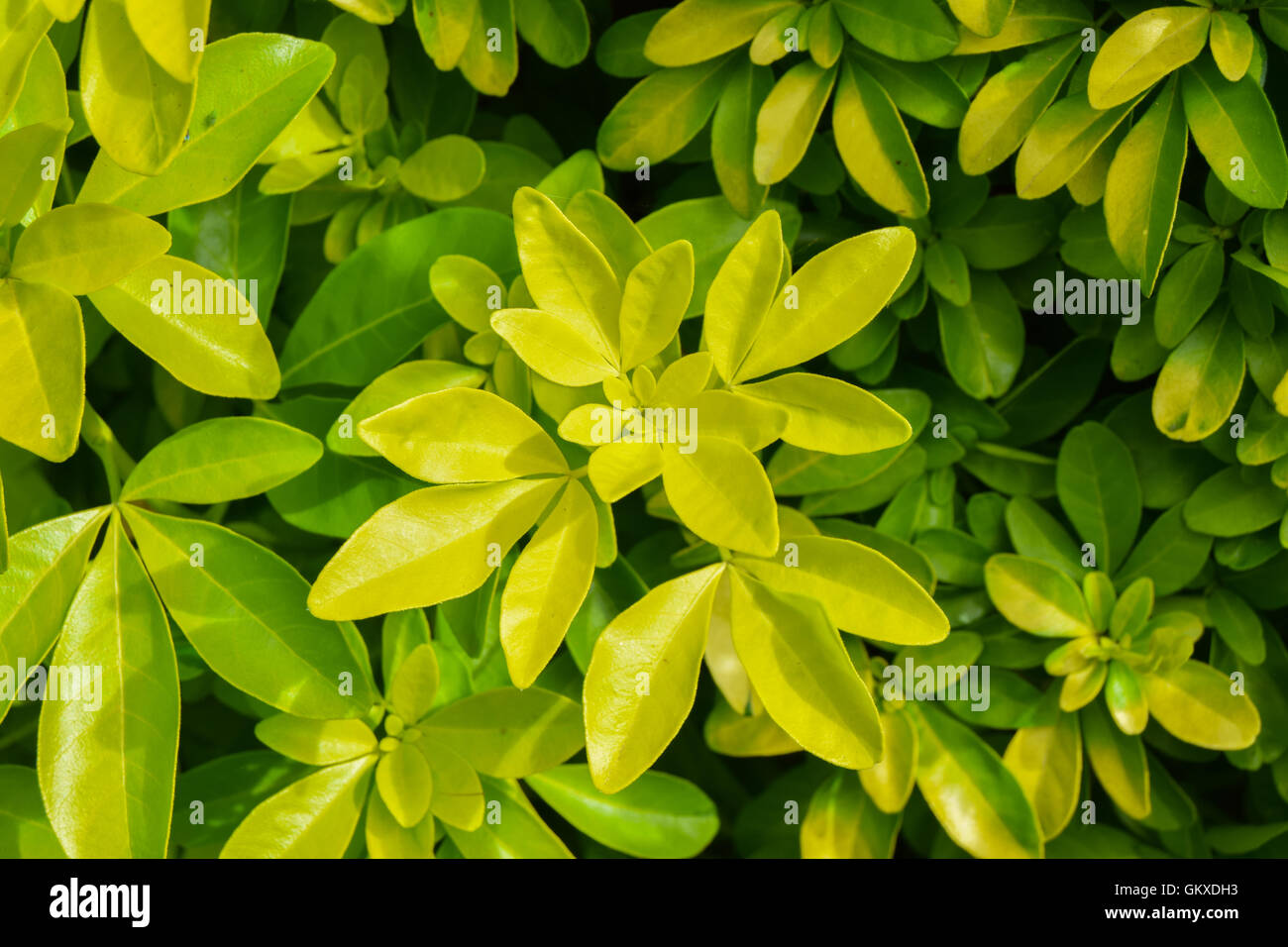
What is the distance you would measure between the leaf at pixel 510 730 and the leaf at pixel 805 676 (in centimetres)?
22

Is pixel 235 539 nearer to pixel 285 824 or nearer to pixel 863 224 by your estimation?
pixel 285 824

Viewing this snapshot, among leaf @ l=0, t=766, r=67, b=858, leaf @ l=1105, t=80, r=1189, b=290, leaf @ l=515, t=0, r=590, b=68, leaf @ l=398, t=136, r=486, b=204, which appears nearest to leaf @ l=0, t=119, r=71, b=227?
leaf @ l=398, t=136, r=486, b=204

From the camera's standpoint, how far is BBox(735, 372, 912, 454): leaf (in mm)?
797

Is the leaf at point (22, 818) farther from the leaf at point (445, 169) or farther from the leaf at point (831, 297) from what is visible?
the leaf at point (831, 297)

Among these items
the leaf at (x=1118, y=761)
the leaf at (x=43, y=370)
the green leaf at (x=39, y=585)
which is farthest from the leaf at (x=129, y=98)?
the leaf at (x=1118, y=761)

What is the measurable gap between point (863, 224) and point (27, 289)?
0.79m

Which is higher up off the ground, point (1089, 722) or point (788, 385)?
point (788, 385)

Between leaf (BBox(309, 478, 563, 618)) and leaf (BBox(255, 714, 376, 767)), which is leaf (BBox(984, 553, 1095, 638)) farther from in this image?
leaf (BBox(255, 714, 376, 767))

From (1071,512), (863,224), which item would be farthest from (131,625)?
(1071,512)

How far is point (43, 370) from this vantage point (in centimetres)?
77

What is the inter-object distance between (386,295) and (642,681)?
45cm

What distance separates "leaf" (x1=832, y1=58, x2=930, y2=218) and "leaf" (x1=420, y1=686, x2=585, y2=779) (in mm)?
575
